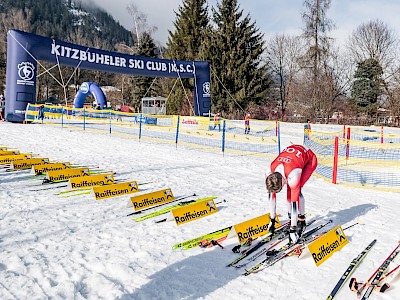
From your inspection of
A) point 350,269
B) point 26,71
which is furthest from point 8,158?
point 26,71

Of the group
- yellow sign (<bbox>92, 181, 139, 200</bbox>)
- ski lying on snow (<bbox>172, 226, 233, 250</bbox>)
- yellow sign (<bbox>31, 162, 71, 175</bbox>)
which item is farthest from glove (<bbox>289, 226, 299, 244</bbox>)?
yellow sign (<bbox>31, 162, 71, 175</bbox>)

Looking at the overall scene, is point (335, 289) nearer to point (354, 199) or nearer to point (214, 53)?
point (354, 199)

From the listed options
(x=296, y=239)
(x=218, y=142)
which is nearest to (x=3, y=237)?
(x=296, y=239)

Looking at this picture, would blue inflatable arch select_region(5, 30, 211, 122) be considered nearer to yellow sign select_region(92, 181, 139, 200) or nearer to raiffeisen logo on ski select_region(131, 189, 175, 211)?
yellow sign select_region(92, 181, 139, 200)

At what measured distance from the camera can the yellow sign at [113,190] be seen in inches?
260

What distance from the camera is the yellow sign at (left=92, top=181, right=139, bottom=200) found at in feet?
21.7

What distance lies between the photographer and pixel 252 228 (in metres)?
4.88

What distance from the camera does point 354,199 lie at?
287 inches

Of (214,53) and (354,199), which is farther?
(214,53)

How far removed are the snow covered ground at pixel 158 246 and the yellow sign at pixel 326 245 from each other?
10 cm

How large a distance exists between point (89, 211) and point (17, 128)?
14881 mm

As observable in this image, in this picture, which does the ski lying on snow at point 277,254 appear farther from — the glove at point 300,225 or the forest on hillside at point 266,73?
the forest on hillside at point 266,73

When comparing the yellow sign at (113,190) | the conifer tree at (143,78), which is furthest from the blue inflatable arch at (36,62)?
the conifer tree at (143,78)

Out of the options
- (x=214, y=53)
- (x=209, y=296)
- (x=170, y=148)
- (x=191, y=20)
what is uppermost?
(x=191, y=20)
